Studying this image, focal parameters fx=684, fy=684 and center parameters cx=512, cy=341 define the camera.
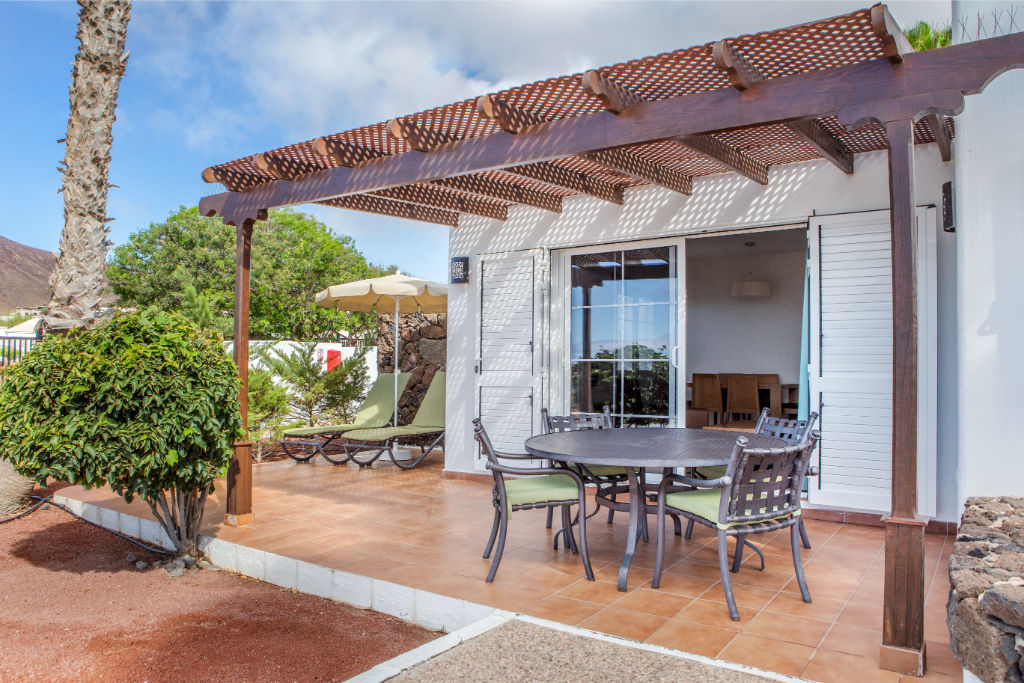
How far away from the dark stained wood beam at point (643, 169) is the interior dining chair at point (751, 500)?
198 cm

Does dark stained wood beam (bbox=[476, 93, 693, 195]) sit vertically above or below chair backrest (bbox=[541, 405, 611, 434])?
above

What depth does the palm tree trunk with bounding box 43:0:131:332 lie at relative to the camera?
5609mm

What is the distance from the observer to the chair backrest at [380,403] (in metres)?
8.19

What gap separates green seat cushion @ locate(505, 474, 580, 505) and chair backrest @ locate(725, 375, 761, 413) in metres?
4.24

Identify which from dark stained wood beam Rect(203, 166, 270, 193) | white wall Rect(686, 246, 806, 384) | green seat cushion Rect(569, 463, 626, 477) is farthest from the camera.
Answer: white wall Rect(686, 246, 806, 384)

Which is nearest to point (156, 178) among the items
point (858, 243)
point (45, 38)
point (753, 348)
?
point (45, 38)

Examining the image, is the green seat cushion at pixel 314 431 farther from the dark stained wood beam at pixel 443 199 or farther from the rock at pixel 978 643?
the rock at pixel 978 643

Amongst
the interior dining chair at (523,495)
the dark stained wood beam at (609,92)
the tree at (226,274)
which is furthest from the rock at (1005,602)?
the tree at (226,274)

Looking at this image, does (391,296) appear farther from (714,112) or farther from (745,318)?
(714,112)

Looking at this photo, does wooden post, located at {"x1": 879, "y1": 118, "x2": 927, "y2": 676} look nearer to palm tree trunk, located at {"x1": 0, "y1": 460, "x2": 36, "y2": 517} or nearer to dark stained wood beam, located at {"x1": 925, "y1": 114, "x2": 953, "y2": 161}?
dark stained wood beam, located at {"x1": 925, "y1": 114, "x2": 953, "y2": 161}

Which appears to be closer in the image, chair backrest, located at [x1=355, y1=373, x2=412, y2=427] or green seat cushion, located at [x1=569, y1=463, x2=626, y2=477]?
green seat cushion, located at [x1=569, y1=463, x2=626, y2=477]

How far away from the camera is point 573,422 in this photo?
15.9ft

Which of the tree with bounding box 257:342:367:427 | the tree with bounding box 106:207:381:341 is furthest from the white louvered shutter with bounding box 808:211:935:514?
the tree with bounding box 106:207:381:341

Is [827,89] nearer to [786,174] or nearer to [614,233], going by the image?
[786,174]
